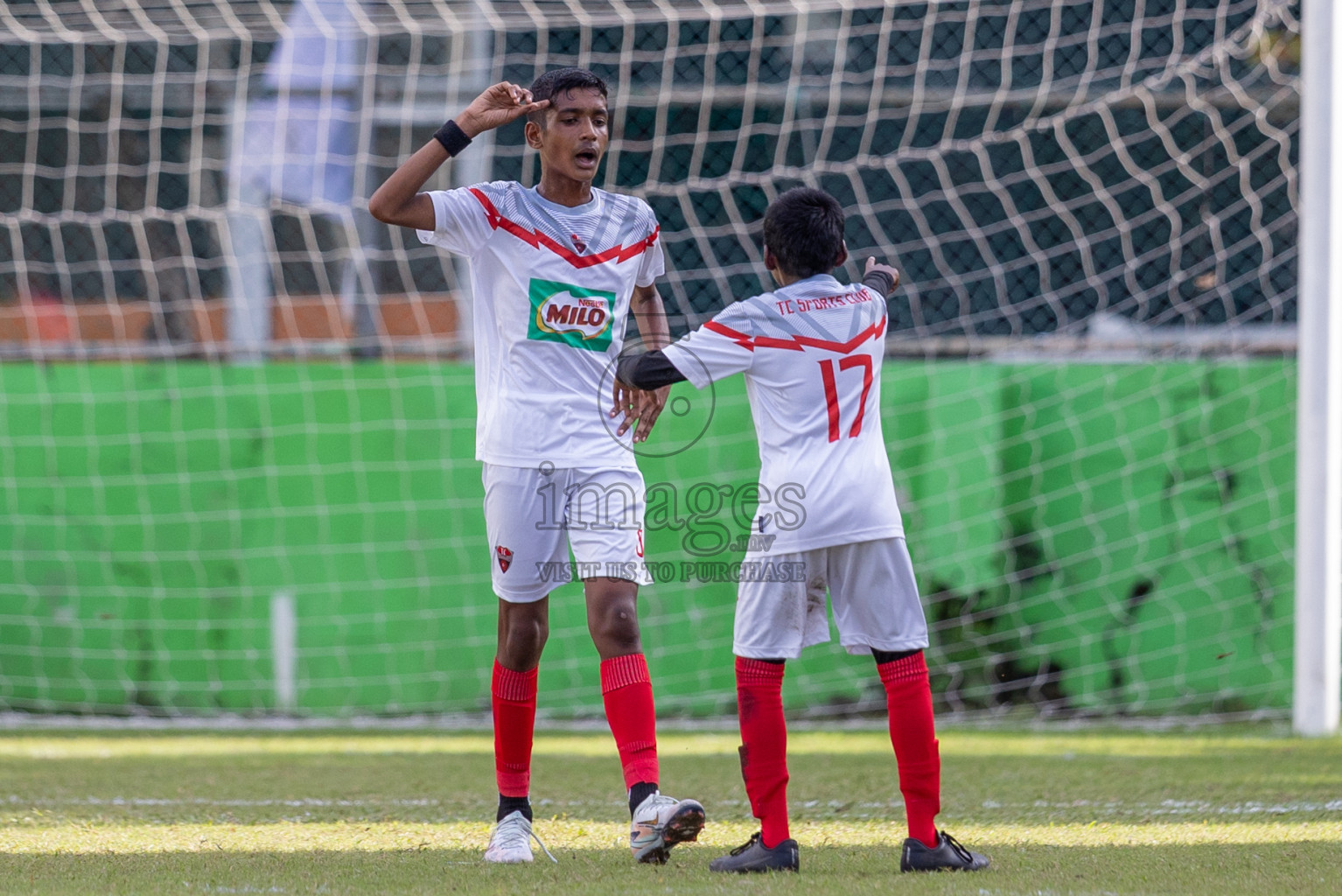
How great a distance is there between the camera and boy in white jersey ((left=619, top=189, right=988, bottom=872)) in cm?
312

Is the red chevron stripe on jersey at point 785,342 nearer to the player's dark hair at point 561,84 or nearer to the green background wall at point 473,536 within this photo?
the player's dark hair at point 561,84

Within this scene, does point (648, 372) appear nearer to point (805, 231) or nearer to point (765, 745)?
point (805, 231)

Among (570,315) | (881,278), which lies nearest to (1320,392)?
(881,278)

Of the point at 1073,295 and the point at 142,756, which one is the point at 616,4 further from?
the point at 142,756

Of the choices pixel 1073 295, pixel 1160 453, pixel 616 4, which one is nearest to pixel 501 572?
pixel 1160 453

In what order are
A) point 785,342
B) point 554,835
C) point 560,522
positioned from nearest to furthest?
point 785,342
point 560,522
point 554,835

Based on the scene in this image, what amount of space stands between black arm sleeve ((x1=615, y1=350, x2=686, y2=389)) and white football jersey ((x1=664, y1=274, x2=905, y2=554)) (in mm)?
17

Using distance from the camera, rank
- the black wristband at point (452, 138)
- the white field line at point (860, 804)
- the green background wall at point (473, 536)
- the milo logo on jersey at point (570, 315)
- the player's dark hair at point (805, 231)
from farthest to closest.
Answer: the green background wall at point (473, 536), the white field line at point (860, 804), the milo logo on jersey at point (570, 315), the black wristband at point (452, 138), the player's dark hair at point (805, 231)

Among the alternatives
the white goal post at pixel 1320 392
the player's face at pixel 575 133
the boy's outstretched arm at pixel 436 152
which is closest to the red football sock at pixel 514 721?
the boy's outstretched arm at pixel 436 152

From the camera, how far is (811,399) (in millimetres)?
3223

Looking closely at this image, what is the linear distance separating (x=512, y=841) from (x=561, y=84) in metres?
1.82

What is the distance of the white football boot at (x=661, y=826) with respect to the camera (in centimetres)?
306

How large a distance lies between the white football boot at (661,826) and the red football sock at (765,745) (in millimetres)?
137

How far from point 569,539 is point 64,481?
4.37 meters
